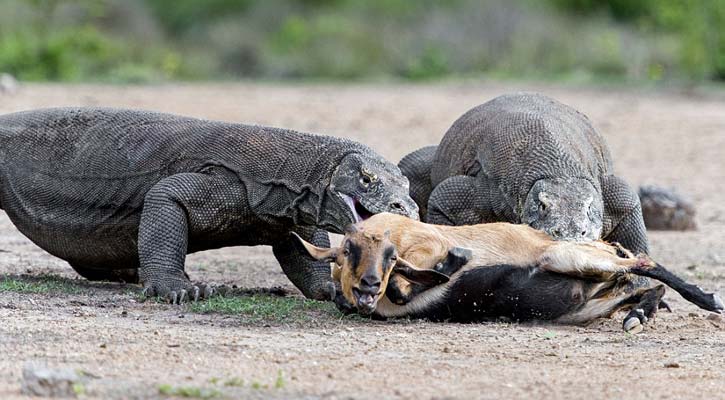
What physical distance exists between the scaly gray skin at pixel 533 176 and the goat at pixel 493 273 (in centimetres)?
47

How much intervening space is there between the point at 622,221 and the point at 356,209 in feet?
7.27

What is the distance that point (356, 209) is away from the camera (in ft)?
27.8

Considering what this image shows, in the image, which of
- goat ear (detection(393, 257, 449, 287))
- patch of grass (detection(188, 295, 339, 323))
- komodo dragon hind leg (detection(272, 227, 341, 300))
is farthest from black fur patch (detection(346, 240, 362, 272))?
komodo dragon hind leg (detection(272, 227, 341, 300))

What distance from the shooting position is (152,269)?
8477mm

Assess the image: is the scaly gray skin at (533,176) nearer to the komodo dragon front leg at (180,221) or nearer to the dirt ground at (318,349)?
the dirt ground at (318,349)

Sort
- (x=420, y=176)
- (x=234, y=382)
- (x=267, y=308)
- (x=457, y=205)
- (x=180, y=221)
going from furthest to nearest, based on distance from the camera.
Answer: (x=420, y=176) < (x=457, y=205) < (x=180, y=221) < (x=267, y=308) < (x=234, y=382)

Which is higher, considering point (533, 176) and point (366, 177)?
point (366, 177)

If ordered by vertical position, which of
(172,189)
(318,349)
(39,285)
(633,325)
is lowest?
(633,325)

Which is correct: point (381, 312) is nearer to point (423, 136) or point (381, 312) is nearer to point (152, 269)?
point (152, 269)

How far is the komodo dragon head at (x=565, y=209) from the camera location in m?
8.19

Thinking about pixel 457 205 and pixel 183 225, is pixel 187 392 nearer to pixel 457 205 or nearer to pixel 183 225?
pixel 183 225

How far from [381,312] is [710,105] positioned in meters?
18.2

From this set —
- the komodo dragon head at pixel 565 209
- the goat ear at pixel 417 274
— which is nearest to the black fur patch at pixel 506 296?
the goat ear at pixel 417 274

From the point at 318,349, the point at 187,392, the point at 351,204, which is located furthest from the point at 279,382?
the point at 351,204
